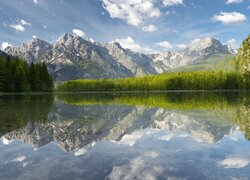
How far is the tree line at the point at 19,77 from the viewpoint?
11188 centimetres

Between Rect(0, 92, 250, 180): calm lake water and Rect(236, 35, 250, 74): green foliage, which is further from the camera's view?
Rect(236, 35, 250, 74): green foliage

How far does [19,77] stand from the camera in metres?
115

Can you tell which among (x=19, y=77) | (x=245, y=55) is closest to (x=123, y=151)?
(x=19, y=77)

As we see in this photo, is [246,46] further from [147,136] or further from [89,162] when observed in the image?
[89,162]

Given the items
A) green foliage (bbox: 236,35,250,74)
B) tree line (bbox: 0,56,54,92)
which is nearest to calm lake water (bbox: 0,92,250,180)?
tree line (bbox: 0,56,54,92)

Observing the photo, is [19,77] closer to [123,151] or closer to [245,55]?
[245,55]

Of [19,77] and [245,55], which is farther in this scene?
[245,55]

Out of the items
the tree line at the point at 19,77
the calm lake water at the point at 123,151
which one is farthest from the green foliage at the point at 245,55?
the calm lake water at the point at 123,151

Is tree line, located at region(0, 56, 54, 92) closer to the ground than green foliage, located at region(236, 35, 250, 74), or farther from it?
closer to the ground

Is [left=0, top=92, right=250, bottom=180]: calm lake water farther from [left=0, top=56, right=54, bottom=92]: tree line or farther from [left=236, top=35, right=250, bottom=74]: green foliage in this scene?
[left=236, top=35, right=250, bottom=74]: green foliage

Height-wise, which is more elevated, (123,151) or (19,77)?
(19,77)

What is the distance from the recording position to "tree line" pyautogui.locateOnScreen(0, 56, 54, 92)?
112 meters

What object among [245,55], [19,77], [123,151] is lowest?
[123,151]

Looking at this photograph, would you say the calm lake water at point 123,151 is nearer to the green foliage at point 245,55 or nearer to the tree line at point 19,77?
the tree line at point 19,77
